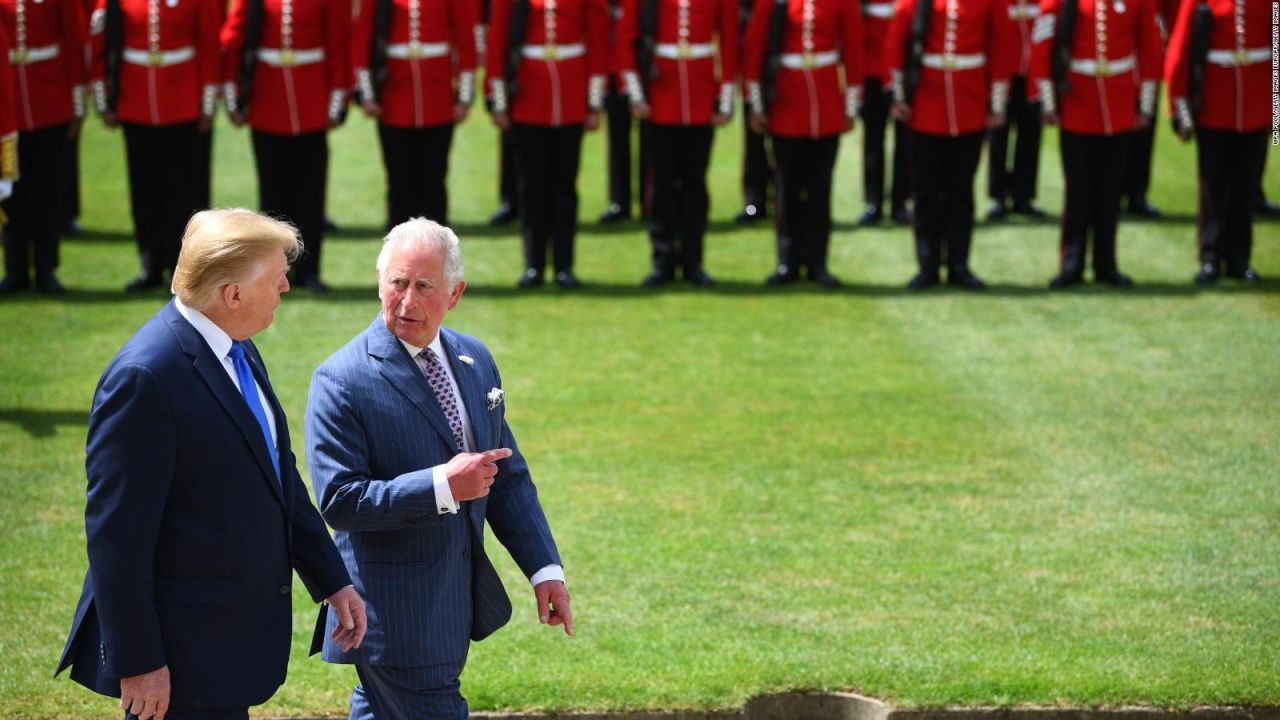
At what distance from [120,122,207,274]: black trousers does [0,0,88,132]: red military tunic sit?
1.49 ft

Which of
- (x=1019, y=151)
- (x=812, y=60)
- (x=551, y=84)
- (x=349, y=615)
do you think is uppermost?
(x=812, y=60)

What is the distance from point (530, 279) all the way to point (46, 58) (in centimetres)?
364

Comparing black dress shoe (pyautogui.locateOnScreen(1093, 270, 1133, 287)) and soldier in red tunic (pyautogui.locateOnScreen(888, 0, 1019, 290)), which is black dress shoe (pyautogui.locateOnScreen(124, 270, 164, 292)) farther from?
black dress shoe (pyautogui.locateOnScreen(1093, 270, 1133, 287))

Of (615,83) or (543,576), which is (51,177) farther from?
(543,576)

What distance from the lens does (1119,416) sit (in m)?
9.09

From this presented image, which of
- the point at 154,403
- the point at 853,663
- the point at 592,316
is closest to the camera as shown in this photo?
the point at 154,403

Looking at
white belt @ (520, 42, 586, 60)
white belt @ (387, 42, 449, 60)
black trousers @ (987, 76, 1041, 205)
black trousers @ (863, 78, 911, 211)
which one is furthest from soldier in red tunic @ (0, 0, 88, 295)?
black trousers @ (987, 76, 1041, 205)

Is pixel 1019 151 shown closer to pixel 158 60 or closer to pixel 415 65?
pixel 415 65

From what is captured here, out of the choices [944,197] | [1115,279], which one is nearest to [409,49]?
[944,197]

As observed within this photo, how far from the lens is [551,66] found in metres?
12.1

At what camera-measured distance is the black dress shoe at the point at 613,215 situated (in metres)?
15.2

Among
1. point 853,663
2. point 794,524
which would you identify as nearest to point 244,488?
point 853,663

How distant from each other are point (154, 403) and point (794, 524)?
4.17m

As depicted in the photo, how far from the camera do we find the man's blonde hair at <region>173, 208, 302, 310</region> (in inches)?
151
